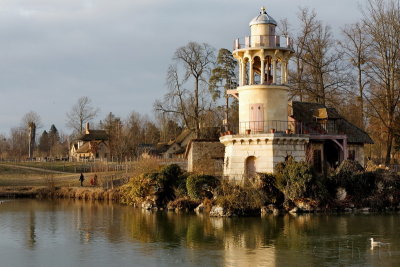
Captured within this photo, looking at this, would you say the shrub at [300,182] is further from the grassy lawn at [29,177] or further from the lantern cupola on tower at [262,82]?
the grassy lawn at [29,177]

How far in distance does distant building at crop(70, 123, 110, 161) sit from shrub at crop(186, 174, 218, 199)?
42969 mm

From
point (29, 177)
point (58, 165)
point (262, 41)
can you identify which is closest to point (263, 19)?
point (262, 41)

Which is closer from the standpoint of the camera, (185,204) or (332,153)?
(185,204)

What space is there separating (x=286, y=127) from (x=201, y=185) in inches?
288

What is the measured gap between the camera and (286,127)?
40.6 m

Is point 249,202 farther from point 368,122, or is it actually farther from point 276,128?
point 368,122

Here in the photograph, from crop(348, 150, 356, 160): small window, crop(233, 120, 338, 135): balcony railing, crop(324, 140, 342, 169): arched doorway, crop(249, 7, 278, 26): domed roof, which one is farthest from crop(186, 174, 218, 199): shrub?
crop(348, 150, 356, 160): small window

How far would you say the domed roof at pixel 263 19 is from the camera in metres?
40.0

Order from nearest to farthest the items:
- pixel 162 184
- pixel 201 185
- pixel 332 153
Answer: pixel 201 185
pixel 162 184
pixel 332 153

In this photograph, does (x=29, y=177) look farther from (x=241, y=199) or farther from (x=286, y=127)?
(x=241, y=199)

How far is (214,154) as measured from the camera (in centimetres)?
4562

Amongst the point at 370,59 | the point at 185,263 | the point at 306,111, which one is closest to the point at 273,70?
the point at 306,111

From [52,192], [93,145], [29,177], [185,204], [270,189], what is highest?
[93,145]

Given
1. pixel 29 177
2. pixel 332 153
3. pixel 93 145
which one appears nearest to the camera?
pixel 332 153
